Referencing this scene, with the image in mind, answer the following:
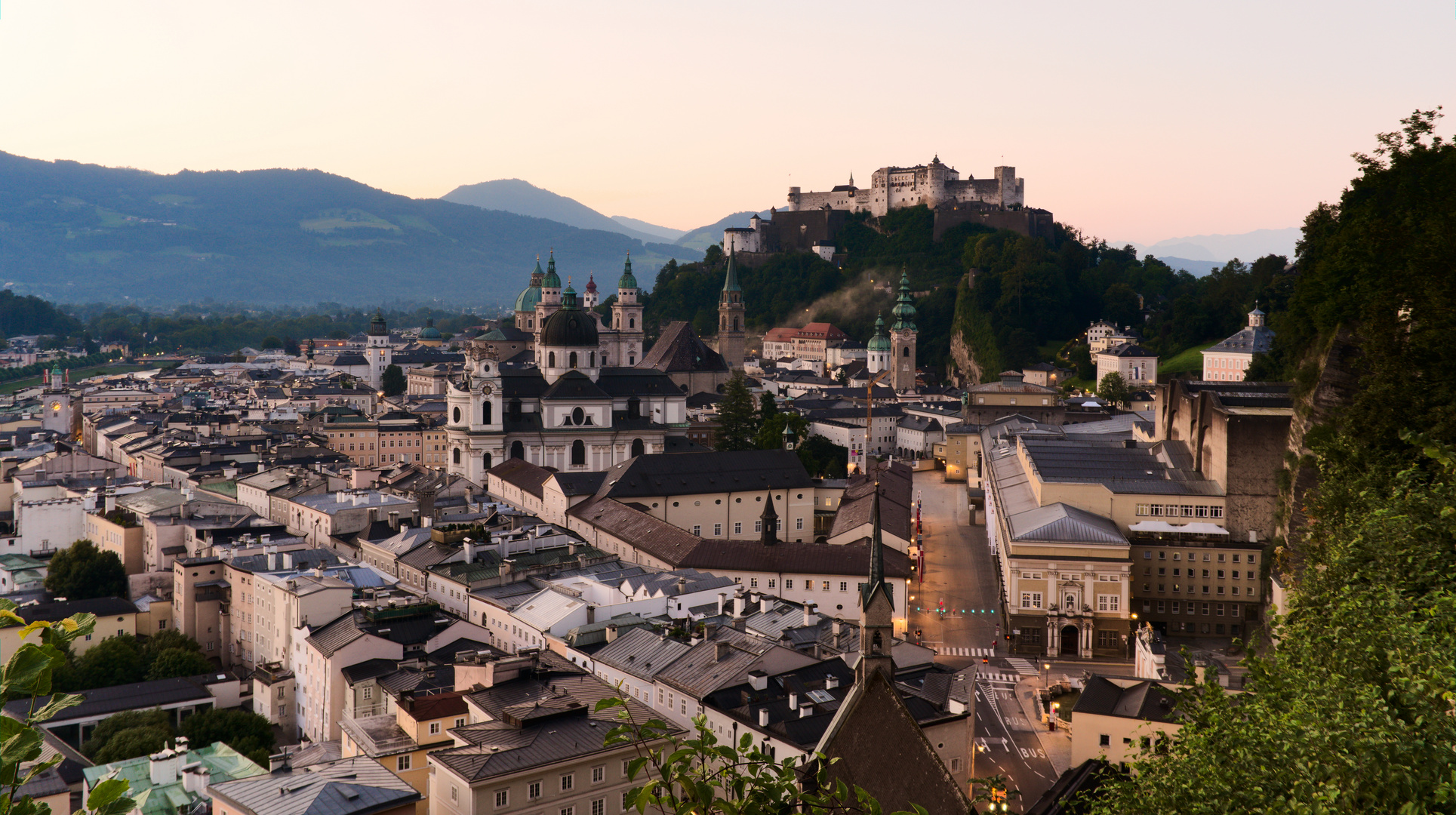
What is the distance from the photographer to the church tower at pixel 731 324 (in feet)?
363

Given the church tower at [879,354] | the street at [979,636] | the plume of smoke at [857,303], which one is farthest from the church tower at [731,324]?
the street at [979,636]

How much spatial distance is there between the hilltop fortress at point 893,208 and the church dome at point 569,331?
187ft

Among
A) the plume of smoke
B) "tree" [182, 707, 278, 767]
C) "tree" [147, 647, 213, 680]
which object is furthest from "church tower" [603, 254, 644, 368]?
"tree" [182, 707, 278, 767]

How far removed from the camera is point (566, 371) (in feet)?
227

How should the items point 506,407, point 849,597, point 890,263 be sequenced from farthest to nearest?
point 890,263 → point 506,407 → point 849,597

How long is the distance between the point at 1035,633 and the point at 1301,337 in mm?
15505

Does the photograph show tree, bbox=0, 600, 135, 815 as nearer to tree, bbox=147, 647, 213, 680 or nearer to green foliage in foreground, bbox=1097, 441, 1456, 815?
green foliage in foreground, bbox=1097, 441, 1456, 815

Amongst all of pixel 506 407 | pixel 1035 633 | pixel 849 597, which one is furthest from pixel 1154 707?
pixel 506 407

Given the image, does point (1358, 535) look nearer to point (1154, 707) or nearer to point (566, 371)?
point (1154, 707)

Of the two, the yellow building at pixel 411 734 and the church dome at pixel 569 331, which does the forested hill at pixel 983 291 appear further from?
the yellow building at pixel 411 734

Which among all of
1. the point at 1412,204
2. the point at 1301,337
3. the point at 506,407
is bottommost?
the point at 506,407

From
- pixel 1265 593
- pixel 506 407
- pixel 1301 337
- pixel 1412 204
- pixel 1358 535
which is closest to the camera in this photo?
pixel 1358 535

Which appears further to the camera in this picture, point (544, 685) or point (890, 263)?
point (890, 263)

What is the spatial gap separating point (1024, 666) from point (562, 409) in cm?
3443
